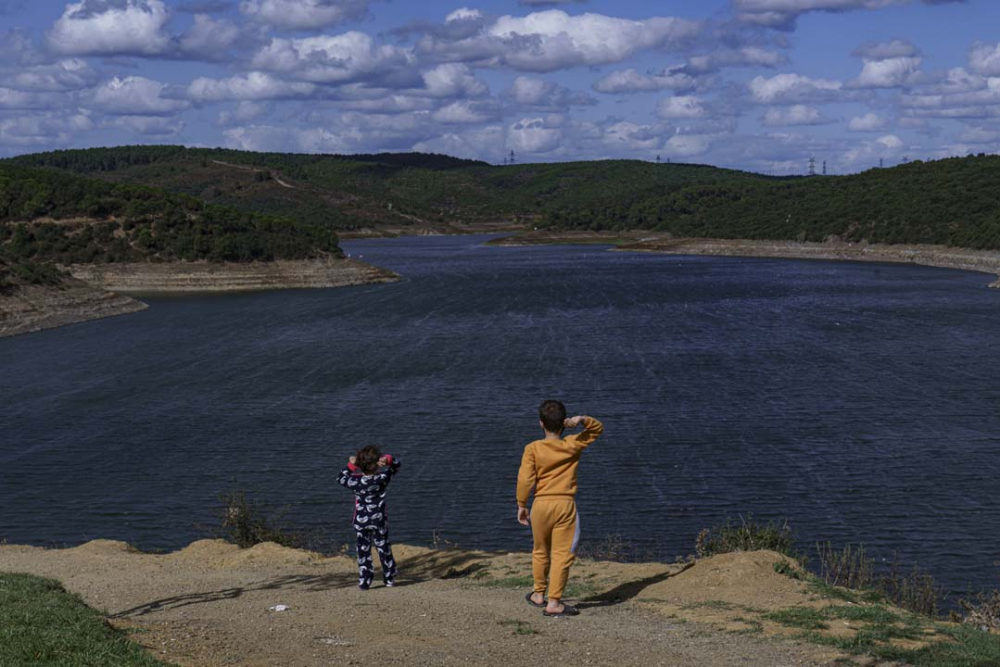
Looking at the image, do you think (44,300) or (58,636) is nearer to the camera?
(58,636)

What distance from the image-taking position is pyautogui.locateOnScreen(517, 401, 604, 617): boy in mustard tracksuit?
11445 millimetres

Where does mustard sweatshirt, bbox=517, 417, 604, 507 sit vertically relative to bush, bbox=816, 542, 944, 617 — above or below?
above

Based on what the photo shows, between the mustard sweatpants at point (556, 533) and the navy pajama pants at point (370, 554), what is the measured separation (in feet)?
9.79

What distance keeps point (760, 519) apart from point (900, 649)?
50.1 ft

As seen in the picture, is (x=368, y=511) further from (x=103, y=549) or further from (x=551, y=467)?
(x=103, y=549)

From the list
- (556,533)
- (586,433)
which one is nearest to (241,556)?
(556,533)

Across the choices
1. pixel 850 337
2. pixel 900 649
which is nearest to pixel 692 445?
pixel 900 649

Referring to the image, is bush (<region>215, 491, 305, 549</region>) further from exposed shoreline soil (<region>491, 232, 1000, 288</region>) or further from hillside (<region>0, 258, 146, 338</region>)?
exposed shoreline soil (<region>491, 232, 1000, 288</region>)

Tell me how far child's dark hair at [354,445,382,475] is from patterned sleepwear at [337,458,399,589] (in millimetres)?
A: 93

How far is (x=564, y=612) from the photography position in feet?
39.0

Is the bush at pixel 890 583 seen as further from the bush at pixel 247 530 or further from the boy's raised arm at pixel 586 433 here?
the bush at pixel 247 530

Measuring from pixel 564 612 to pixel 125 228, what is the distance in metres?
109

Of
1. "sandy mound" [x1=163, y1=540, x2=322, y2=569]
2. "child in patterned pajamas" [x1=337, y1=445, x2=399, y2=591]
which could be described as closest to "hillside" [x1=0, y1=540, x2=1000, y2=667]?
"child in patterned pajamas" [x1=337, y1=445, x2=399, y2=591]

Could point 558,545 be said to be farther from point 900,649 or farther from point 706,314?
point 706,314
